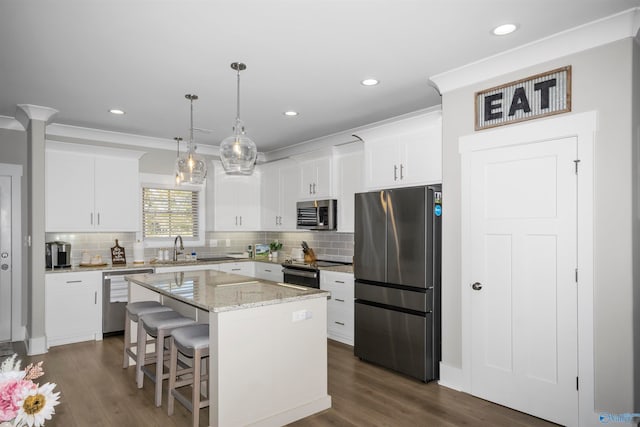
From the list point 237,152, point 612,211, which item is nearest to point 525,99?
point 612,211

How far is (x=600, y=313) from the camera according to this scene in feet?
8.61

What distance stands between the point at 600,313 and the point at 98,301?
207 inches

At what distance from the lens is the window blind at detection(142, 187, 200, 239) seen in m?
6.00

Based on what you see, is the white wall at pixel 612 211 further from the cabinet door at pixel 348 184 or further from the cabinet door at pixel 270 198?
the cabinet door at pixel 270 198

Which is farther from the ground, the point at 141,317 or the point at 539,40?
the point at 539,40

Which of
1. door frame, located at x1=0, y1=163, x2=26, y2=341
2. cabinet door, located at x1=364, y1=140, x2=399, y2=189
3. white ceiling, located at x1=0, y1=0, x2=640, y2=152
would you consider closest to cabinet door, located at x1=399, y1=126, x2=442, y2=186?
cabinet door, located at x1=364, y1=140, x2=399, y2=189

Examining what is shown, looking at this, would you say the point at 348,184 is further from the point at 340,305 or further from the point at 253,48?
the point at 253,48

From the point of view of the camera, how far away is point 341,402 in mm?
3230

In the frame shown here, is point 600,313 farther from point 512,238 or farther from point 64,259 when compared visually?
point 64,259

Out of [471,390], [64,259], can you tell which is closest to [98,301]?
[64,259]

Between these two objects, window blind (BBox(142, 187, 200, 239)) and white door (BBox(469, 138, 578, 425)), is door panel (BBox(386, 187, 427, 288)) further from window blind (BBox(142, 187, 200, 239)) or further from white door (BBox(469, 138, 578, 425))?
window blind (BBox(142, 187, 200, 239))

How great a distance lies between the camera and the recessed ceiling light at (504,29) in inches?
103

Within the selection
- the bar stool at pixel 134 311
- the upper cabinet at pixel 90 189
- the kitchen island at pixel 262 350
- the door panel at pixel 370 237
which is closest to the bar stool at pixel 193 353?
the kitchen island at pixel 262 350

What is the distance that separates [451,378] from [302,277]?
2317 millimetres
